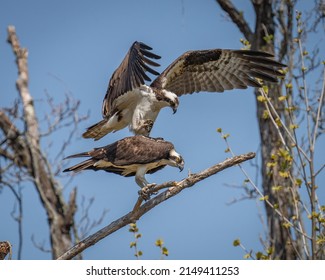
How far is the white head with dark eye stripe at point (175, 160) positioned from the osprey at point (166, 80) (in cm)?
102

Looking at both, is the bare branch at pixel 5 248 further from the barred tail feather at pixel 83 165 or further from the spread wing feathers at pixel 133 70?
the spread wing feathers at pixel 133 70

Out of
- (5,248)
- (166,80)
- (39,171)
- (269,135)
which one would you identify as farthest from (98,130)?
(39,171)

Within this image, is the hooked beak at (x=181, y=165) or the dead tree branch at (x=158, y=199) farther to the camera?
the hooked beak at (x=181, y=165)

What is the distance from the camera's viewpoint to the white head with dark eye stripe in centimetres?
759

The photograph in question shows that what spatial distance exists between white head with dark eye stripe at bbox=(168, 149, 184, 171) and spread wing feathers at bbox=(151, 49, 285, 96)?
228cm

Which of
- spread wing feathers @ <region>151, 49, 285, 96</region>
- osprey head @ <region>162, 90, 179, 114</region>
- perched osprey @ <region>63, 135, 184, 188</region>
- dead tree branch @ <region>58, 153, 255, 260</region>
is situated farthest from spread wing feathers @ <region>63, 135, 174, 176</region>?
spread wing feathers @ <region>151, 49, 285, 96</region>

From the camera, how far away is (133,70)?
8414mm

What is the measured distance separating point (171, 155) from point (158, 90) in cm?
200

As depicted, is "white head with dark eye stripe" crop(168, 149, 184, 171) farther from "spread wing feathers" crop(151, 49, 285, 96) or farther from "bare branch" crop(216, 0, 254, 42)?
"bare branch" crop(216, 0, 254, 42)

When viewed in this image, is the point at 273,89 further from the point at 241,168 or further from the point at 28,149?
the point at 28,149

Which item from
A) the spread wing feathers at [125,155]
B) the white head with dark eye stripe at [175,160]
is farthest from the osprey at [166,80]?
the white head with dark eye stripe at [175,160]

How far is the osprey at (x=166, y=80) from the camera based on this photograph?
8570 mm
